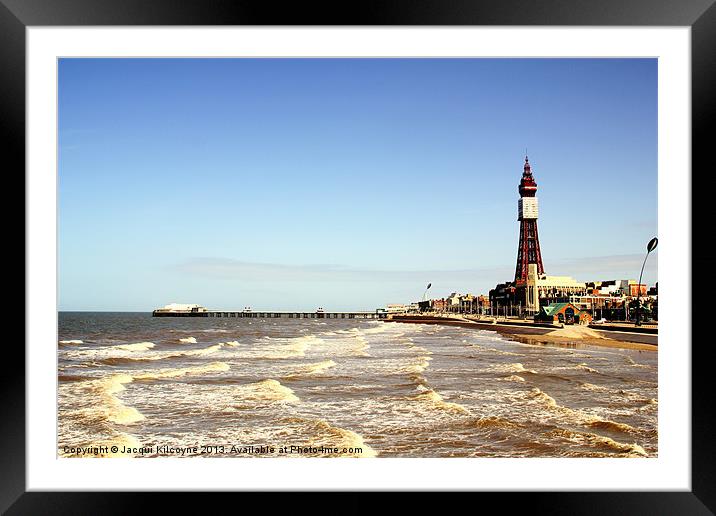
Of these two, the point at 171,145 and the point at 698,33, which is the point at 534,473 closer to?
the point at 698,33

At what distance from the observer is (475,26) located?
5.67ft

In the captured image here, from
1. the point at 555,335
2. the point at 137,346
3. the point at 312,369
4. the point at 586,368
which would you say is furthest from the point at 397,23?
the point at 555,335

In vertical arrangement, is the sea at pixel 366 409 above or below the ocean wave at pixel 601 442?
below

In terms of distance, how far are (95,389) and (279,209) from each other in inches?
600

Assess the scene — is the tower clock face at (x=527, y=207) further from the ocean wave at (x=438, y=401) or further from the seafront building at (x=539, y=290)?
the ocean wave at (x=438, y=401)

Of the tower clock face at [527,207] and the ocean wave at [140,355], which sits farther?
the tower clock face at [527,207]

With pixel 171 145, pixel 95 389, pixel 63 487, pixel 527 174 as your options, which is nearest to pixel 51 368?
pixel 63 487

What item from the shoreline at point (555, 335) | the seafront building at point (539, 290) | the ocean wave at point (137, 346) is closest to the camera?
the shoreline at point (555, 335)

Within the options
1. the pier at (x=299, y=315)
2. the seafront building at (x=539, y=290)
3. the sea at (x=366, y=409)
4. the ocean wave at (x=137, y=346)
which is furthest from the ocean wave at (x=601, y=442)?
the pier at (x=299, y=315)

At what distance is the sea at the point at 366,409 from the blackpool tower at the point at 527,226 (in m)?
6.15

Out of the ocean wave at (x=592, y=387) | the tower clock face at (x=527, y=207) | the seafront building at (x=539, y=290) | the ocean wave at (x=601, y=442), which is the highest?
the tower clock face at (x=527, y=207)

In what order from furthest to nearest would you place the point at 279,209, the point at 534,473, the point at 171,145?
1. the point at 279,209
2. the point at 171,145
3. the point at 534,473

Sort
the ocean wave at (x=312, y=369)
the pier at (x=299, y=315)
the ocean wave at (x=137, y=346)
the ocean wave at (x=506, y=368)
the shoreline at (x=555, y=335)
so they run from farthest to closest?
the pier at (x=299, y=315), the ocean wave at (x=137, y=346), the shoreline at (x=555, y=335), the ocean wave at (x=312, y=369), the ocean wave at (x=506, y=368)

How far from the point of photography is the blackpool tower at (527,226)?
16.6 m
